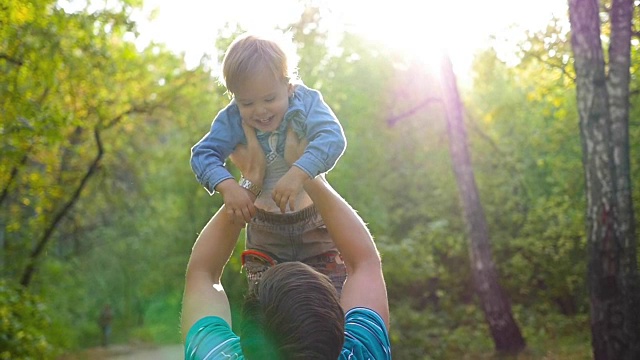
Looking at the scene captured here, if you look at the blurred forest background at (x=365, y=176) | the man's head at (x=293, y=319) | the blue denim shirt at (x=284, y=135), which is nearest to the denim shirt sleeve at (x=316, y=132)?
the blue denim shirt at (x=284, y=135)

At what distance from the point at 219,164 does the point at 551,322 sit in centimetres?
1622

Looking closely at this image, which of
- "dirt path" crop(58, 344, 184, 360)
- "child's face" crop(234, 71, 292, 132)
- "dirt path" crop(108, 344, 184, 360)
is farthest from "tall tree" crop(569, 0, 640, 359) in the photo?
"dirt path" crop(108, 344, 184, 360)

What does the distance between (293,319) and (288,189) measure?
815mm

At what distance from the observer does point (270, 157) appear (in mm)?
2986

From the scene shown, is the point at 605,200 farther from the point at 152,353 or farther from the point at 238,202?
the point at 152,353

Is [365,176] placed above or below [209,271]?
below

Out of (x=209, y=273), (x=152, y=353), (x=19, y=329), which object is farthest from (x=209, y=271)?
(x=152, y=353)

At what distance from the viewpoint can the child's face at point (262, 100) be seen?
2918mm

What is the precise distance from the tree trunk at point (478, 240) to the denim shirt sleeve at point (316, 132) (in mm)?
11418

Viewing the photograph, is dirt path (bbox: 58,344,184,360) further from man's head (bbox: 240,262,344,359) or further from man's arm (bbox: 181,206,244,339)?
man's head (bbox: 240,262,344,359)

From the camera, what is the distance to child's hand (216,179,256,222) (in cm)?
253

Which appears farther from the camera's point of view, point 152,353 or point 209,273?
point 152,353

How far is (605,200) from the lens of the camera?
7863 millimetres

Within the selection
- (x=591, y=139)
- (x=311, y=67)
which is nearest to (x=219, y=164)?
(x=591, y=139)
